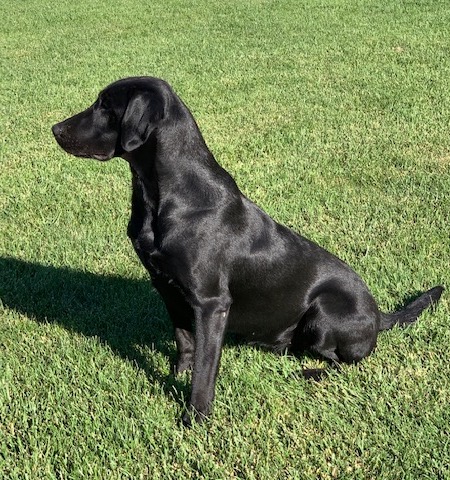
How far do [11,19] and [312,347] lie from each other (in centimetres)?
1495

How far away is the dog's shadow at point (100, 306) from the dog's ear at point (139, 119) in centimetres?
129

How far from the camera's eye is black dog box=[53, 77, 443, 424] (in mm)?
3180

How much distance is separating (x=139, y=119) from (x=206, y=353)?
3.62ft

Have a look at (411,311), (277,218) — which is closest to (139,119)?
(411,311)

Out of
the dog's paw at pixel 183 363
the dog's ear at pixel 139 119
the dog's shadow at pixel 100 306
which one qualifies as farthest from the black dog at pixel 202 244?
the dog's shadow at pixel 100 306

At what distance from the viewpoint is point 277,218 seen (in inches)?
223

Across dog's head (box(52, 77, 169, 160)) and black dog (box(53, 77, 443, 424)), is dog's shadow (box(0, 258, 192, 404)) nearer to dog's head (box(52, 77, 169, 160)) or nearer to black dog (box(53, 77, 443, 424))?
black dog (box(53, 77, 443, 424))

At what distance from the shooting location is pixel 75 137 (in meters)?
3.31

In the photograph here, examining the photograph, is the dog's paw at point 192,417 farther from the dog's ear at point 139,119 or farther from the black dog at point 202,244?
the dog's ear at point 139,119

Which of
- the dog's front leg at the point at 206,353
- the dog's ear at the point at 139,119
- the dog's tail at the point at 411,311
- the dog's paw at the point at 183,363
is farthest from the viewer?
the dog's tail at the point at 411,311

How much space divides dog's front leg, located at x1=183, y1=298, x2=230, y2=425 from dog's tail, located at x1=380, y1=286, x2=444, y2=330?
1.14 meters

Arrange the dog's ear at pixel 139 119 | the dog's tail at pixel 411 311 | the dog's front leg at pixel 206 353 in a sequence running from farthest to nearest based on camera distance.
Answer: the dog's tail at pixel 411 311 → the dog's front leg at pixel 206 353 → the dog's ear at pixel 139 119

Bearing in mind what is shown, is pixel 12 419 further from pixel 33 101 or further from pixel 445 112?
pixel 33 101

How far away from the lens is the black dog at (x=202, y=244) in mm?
3180
